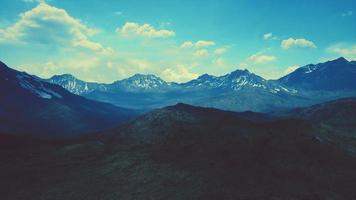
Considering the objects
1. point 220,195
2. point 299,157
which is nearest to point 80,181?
point 220,195

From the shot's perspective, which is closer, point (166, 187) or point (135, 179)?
point (166, 187)

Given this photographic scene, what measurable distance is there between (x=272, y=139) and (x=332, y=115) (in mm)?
116459

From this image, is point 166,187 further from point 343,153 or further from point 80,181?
point 343,153

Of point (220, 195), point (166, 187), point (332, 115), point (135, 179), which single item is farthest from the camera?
point (332, 115)

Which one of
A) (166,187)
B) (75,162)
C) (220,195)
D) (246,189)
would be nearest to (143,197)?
(166,187)

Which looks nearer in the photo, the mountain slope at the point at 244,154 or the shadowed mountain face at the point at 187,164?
the shadowed mountain face at the point at 187,164

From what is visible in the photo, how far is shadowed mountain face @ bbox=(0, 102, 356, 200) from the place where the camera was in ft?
220

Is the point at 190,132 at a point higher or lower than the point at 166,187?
higher

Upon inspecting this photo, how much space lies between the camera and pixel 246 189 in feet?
220

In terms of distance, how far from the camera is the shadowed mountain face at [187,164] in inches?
2645

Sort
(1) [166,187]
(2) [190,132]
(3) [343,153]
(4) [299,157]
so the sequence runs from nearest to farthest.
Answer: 1. (1) [166,187]
2. (4) [299,157]
3. (3) [343,153]
4. (2) [190,132]

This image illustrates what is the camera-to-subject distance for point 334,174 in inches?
3051

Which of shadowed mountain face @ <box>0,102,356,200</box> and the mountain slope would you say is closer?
shadowed mountain face @ <box>0,102,356,200</box>

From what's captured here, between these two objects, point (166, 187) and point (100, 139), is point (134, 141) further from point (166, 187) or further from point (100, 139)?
point (166, 187)
